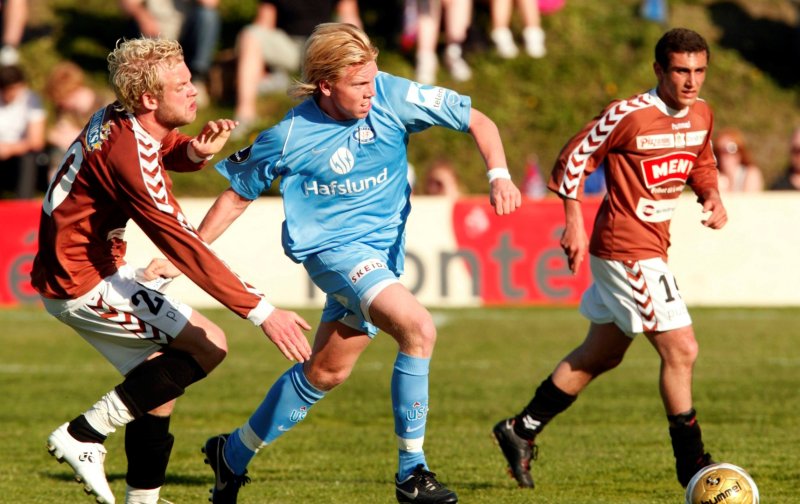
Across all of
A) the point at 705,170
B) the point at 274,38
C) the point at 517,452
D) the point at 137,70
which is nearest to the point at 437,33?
the point at 274,38

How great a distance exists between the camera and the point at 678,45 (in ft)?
20.7

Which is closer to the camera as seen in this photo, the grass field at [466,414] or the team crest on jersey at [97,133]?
the team crest on jersey at [97,133]

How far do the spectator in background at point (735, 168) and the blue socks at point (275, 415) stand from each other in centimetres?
882

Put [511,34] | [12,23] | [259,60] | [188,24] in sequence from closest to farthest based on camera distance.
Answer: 1. [259,60]
2. [188,24]
3. [12,23]
4. [511,34]

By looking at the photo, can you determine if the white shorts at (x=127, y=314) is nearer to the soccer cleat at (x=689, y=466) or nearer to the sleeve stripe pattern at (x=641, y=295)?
the sleeve stripe pattern at (x=641, y=295)

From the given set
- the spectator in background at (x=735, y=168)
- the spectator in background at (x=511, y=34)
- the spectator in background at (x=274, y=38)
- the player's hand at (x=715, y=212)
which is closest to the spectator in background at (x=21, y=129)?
the spectator in background at (x=274, y=38)

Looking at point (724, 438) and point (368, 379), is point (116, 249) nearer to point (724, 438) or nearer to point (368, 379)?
point (724, 438)

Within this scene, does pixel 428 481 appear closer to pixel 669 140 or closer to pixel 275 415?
pixel 275 415

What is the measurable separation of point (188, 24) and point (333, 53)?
474 inches

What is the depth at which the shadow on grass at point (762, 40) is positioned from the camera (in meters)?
19.2

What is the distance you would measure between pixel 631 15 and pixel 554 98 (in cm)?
233

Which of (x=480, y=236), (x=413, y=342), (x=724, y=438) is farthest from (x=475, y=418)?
(x=480, y=236)

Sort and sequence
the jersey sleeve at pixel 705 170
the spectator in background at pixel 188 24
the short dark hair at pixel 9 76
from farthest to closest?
the spectator in background at pixel 188 24 → the short dark hair at pixel 9 76 → the jersey sleeve at pixel 705 170

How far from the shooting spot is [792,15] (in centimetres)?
2039
